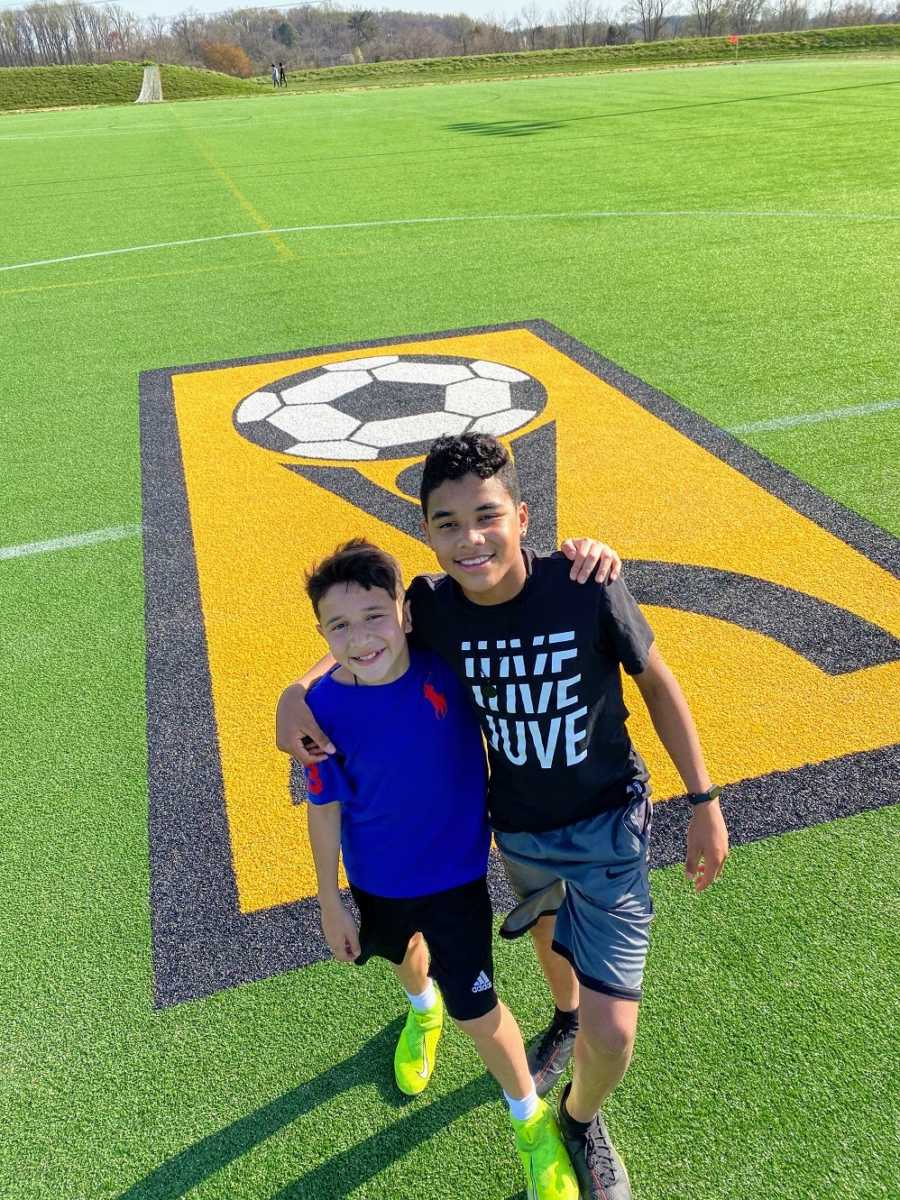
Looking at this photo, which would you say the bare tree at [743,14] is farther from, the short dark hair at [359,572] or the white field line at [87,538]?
the short dark hair at [359,572]

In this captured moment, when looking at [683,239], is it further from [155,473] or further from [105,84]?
[105,84]

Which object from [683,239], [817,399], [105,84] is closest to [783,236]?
[683,239]

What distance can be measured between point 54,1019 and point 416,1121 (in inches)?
47.2

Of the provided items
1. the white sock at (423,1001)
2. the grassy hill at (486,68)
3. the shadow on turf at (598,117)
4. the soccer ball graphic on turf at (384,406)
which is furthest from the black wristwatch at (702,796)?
the grassy hill at (486,68)

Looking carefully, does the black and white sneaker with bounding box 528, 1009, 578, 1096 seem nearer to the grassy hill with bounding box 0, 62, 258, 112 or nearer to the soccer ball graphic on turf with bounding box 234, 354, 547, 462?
the soccer ball graphic on turf with bounding box 234, 354, 547, 462

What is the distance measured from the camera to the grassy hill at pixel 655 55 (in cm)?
4922

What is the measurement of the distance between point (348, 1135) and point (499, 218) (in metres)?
12.6

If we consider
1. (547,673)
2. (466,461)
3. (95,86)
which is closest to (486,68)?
(95,86)

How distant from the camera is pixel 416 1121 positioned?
252 centimetres

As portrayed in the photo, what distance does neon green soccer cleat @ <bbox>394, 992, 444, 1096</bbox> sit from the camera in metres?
2.58

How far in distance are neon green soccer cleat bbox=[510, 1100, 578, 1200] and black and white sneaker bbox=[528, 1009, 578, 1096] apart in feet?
0.76

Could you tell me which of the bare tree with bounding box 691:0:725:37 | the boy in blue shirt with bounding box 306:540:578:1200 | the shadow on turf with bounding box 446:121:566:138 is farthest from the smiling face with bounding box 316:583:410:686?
the bare tree with bounding box 691:0:725:37

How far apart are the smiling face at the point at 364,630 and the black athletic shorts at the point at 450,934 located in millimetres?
589

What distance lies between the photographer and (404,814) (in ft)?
7.30
